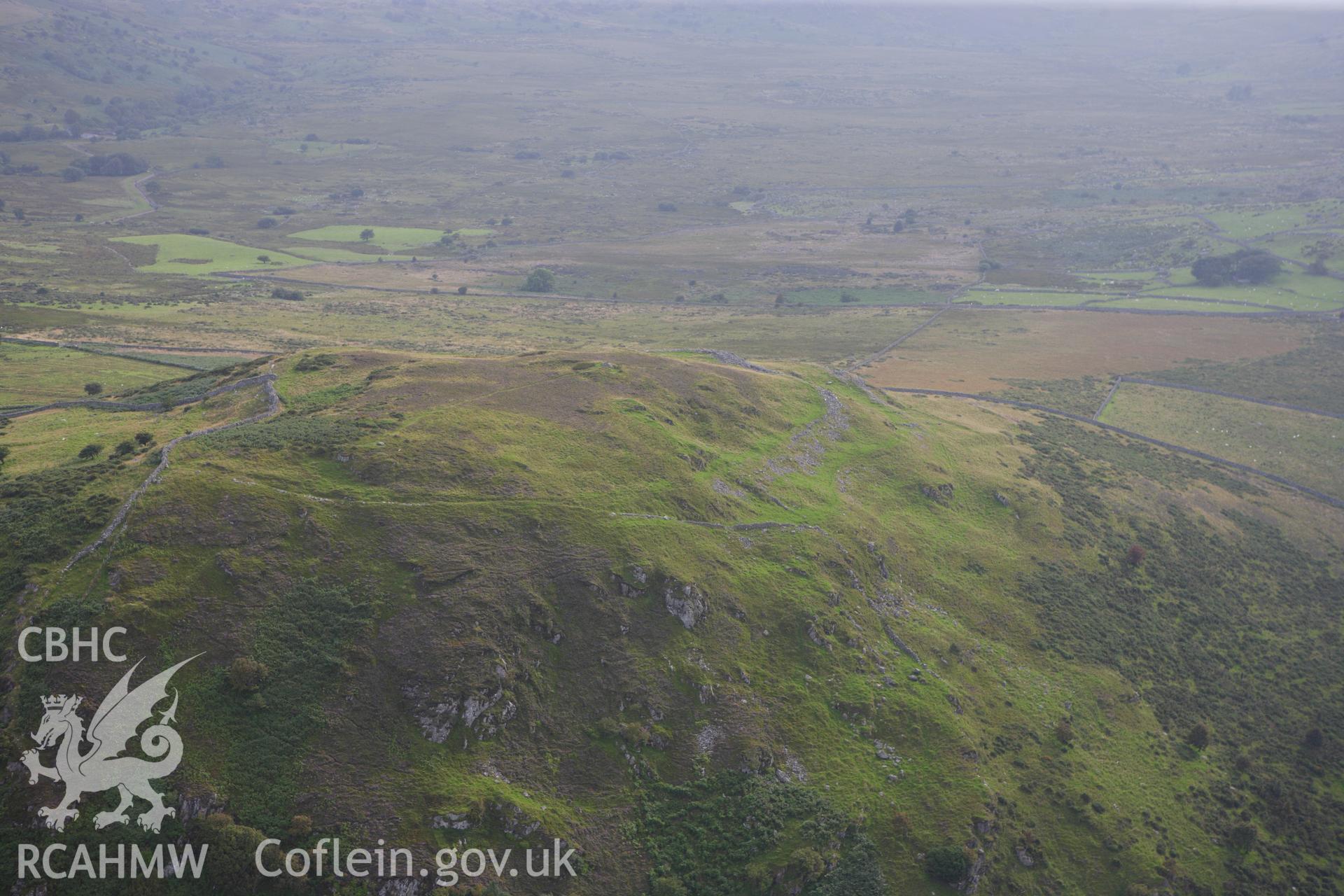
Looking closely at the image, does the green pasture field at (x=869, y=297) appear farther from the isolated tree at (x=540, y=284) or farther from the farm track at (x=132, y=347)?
the farm track at (x=132, y=347)

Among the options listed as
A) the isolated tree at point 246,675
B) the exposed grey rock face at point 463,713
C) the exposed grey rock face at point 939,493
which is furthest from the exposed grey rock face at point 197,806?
the exposed grey rock face at point 939,493

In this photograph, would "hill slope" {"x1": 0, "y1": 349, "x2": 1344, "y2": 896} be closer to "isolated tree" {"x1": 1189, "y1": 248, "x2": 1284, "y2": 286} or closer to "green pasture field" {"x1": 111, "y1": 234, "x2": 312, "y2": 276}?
"green pasture field" {"x1": 111, "y1": 234, "x2": 312, "y2": 276}

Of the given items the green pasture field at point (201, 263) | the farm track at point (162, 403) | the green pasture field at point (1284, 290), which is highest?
the green pasture field at point (1284, 290)

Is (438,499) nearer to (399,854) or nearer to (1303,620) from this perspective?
(399,854)

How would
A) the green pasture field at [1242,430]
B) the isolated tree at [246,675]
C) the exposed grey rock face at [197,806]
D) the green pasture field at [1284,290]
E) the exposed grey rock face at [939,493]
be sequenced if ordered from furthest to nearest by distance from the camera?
the green pasture field at [1284,290] < the green pasture field at [1242,430] < the exposed grey rock face at [939,493] < the isolated tree at [246,675] < the exposed grey rock face at [197,806]

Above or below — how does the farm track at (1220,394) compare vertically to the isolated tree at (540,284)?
above

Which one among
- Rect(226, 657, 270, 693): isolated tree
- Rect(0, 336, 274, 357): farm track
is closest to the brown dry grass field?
Rect(0, 336, 274, 357): farm track
